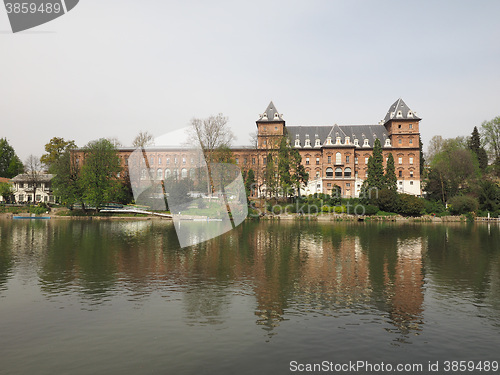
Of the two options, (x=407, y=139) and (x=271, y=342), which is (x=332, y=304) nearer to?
(x=271, y=342)

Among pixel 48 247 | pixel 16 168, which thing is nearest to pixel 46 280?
pixel 48 247

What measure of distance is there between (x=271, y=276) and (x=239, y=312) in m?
5.29

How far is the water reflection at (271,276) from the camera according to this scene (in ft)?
40.6

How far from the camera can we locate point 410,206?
6216 centimetres

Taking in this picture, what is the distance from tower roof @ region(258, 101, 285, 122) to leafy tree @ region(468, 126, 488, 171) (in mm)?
47262

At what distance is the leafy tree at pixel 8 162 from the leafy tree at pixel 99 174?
49746 mm

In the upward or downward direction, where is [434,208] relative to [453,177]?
downward

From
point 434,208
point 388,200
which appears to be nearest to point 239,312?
point 388,200

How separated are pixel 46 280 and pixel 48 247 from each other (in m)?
11.2

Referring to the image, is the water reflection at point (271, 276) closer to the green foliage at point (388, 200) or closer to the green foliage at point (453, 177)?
the green foliage at point (388, 200)

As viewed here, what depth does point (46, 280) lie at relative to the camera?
15.9 meters

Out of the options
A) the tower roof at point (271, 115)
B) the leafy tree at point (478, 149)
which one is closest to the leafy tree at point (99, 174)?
the tower roof at point (271, 115)

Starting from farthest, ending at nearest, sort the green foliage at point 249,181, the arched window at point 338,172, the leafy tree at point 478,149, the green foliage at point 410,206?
the arched window at point 338,172 < the leafy tree at point 478,149 < the green foliage at point 249,181 < the green foliage at point 410,206
